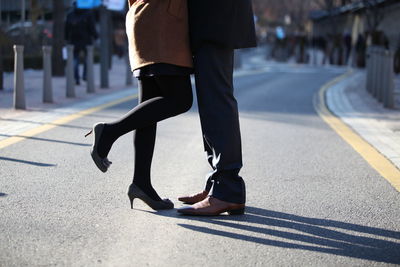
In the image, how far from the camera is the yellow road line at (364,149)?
5516mm

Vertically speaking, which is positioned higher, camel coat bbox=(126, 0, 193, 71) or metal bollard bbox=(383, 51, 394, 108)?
camel coat bbox=(126, 0, 193, 71)

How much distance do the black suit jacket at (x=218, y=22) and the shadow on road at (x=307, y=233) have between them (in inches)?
34.4

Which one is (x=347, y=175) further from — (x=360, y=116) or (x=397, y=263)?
(x=360, y=116)

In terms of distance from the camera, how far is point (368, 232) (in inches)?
149

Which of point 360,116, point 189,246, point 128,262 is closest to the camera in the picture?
point 128,262

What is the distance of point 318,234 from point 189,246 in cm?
66

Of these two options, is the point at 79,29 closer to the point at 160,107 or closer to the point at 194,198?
the point at 194,198

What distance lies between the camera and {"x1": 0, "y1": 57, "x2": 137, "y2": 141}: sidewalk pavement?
8281 mm

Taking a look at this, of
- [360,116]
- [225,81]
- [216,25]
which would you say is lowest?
[360,116]

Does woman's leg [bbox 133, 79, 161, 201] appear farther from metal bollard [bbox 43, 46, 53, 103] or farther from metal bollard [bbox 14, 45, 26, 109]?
metal bollard [bbox 43, 46, 53, 103]

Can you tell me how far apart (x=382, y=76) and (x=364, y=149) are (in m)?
5.30

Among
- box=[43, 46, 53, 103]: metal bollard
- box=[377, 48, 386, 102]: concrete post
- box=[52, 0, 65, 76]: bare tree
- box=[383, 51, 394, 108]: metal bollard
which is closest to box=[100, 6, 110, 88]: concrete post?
box=[52, 0, 65, 76]: bare tree

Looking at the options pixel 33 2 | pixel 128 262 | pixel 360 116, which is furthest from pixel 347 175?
pixel 33 2

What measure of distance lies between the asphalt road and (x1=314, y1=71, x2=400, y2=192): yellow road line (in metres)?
0.09
